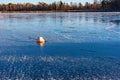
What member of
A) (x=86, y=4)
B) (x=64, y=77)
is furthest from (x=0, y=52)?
(x=86, y=4)

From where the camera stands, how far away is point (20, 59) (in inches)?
349

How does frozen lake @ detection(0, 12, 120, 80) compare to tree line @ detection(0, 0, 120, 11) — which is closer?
frozen lake @ detection(0, 12, 120, 80)

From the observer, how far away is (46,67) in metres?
7.82

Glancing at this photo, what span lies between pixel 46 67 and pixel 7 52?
2.72 m

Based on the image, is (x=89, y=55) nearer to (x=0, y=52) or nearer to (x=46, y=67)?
(x=46, y=67)

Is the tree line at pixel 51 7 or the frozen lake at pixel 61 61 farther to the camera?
the tree line at pixel 51 7

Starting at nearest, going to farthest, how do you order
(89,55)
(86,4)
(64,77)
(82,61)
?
(64,77) < (82,61) < (89,55) < (86,4)

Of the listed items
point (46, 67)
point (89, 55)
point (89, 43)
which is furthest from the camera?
point (89, 43)

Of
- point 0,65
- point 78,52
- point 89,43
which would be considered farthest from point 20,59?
point 89,43

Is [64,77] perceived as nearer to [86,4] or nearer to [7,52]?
[7,52]

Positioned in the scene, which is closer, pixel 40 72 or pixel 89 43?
pixel 40 72

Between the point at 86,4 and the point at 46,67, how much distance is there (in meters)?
104

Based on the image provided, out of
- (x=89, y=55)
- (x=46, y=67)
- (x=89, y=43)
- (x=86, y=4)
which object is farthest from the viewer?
(x=86, y=4)

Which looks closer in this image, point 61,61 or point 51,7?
point 61,61
